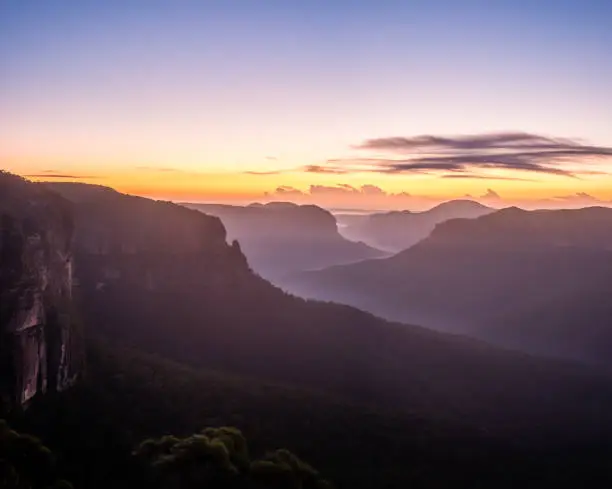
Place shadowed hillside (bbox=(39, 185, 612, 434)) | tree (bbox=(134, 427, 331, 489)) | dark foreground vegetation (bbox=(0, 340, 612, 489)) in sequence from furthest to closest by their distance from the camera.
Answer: shadowed hillside (bbox=(39, 185, 612, 434))
dark foreground vegetation (bbox=(0, 340, 612, 489))
tree (bbox=(134, 427, 331, 489))

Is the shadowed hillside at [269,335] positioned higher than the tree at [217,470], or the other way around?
the tree at [217,470]

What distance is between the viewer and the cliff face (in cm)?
4953

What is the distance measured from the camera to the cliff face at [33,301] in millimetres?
49531

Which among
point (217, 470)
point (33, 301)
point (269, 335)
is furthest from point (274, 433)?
point (269, 335)

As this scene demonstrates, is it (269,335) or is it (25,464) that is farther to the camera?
(269,335)

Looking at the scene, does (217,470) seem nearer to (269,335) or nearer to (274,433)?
(274,433)

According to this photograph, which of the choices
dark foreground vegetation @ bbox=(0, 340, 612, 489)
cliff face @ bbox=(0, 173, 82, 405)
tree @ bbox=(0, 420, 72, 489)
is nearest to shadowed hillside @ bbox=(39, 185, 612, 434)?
dark foreground vegetation @ bbox=(0, 340, 612, 489)

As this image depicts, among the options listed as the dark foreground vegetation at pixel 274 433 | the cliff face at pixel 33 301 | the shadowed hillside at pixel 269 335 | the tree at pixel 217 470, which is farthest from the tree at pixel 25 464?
the shadowed hillside at pixel 269 335

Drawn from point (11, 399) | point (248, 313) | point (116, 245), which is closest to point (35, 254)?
point (11, 399)

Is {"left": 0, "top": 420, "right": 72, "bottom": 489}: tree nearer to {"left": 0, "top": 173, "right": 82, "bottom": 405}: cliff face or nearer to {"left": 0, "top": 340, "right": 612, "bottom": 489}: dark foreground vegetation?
{"left": 0, "top": 340, "right": 612, "bottom": 489}: dark foreground vegetation

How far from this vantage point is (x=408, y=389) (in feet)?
319

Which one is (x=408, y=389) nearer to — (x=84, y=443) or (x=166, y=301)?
(x=166, y=301)

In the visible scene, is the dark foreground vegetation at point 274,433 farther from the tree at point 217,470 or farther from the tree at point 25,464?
the tree at point 217,470

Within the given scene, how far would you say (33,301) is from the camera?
53781 mm
